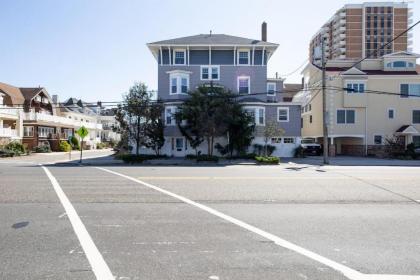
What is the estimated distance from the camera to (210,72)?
42.1 meters

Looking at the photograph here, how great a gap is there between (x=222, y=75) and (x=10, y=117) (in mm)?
29898

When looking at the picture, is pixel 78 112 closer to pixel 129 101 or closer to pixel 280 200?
pixel 129 101

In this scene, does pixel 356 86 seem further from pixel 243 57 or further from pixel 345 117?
pixel 243 57

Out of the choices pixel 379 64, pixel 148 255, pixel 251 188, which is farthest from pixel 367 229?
pixel 379 64

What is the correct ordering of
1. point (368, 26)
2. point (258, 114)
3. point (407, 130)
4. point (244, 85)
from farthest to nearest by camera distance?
point (368, 26) < point (407, 130) < point (244, 85) < point (258, 114)

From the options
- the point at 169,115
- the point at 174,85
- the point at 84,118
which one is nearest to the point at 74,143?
the point at 84,118

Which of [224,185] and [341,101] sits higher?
[341,101]

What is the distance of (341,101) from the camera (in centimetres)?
4519

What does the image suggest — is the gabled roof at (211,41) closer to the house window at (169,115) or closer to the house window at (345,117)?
the house window at (169,115)

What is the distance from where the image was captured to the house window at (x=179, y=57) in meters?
42.0

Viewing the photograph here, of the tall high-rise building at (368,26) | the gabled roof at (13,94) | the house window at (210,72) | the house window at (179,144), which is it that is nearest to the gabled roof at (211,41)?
the house window at (210,72)

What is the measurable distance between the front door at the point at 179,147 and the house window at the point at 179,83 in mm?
5020

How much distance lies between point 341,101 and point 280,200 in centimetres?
3679

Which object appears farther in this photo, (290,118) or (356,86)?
(356,86)
